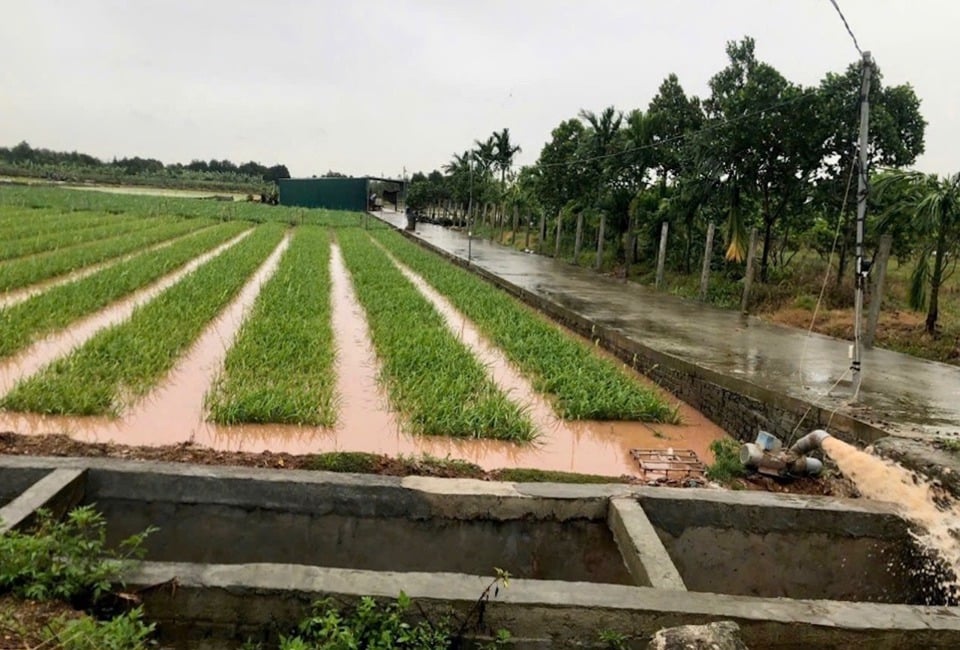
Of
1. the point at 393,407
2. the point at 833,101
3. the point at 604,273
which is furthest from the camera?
the point at 604,273

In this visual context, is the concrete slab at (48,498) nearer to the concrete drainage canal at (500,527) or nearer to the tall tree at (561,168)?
the concrete drainage canal at (500,527)

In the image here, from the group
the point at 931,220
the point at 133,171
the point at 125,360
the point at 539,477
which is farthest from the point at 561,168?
the point at 133,171

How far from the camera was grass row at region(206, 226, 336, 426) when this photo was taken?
5914 mm

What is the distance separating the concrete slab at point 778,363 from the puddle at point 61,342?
6.62 metres

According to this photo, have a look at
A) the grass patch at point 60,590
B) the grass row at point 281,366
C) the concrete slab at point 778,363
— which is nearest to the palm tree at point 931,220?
the concrete slab at point 778,363

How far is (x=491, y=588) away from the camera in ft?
10.2

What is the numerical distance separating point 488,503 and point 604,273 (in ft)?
50.1

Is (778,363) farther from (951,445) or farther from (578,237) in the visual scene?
(578,237)

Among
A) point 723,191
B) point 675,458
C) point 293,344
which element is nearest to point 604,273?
point 723,191

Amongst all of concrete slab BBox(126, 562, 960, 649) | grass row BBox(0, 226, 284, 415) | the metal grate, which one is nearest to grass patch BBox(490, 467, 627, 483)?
the metal grate

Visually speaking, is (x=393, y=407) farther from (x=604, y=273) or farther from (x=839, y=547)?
(x=604, y=273)

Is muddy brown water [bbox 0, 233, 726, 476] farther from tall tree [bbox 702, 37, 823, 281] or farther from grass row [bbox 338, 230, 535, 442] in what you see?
tall tree [bbox 702, 37, 823, 281]

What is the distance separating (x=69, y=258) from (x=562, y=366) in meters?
11.2

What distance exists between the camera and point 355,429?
6047 millimetres
